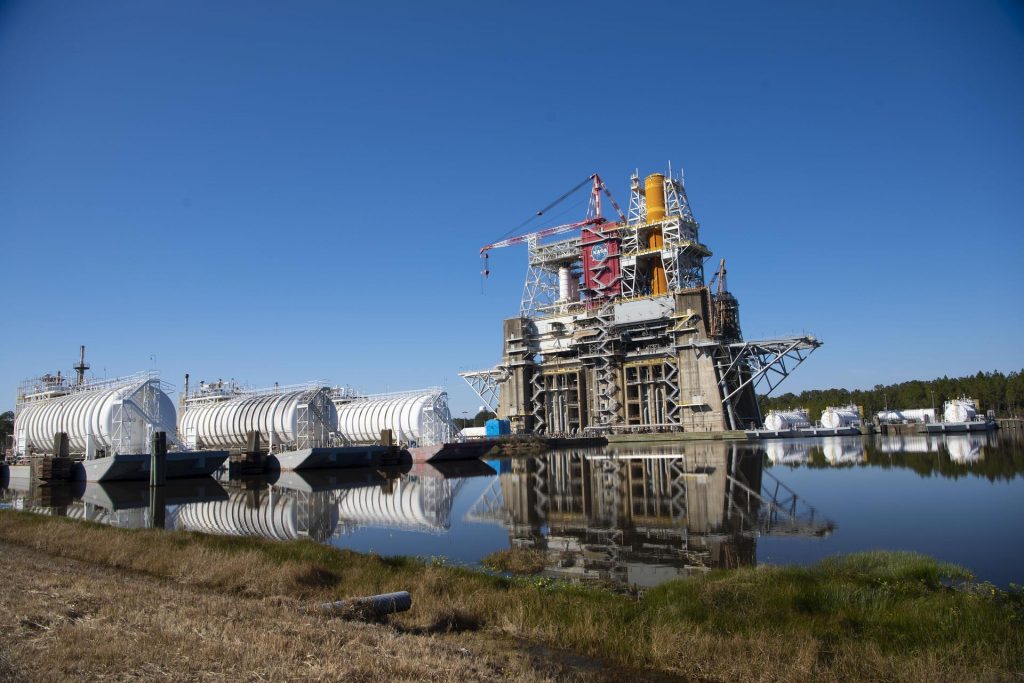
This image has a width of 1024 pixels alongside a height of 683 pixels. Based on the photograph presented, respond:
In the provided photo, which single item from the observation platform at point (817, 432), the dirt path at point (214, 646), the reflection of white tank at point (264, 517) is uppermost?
the dirt path at point (214, 646)

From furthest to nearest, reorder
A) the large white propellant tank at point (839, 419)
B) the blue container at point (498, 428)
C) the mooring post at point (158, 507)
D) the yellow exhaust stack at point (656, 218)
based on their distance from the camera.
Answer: the large white propellant tank at point (839, 419) < the blue container at point (498, 428) < the yellow exhaust stack at point (656, 218) < the mooring post at point (158, 507)

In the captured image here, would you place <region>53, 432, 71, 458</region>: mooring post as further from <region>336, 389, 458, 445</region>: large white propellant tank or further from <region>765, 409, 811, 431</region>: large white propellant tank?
<region>765, 409, 811, 431</region>: large white propellant tank

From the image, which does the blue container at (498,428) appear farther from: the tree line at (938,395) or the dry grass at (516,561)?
the dry grass at (516,561)

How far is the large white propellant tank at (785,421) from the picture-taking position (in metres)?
95.4

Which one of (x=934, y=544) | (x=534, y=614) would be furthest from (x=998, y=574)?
(x=534, y=614)

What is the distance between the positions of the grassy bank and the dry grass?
208 centimetres

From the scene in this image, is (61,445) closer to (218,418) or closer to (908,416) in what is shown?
(218,418)

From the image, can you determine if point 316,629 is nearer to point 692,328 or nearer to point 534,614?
point 534,614

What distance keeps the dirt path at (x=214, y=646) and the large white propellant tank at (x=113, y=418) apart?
1886 inches

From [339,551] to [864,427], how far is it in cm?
9399

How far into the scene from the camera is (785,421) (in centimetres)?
9825

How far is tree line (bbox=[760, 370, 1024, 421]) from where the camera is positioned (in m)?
124

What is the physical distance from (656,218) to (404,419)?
134ft

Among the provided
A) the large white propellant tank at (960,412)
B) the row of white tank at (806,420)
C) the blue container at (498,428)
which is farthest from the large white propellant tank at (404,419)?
the large white propellant tank at (960,412)
